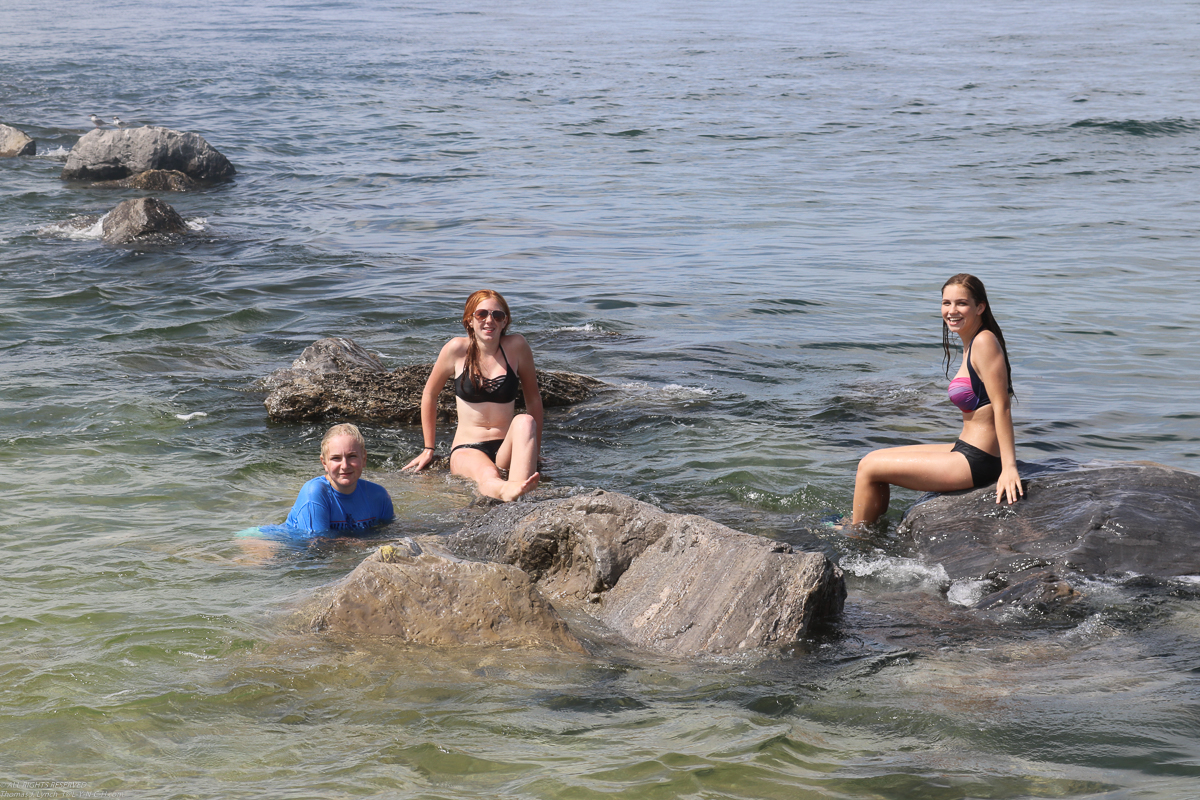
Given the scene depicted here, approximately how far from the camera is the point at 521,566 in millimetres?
6324

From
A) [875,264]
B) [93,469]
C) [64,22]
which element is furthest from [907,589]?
[64,22]

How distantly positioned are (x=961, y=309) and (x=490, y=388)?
3.67 m

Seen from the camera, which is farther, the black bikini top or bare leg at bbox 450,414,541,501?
the black bikini top

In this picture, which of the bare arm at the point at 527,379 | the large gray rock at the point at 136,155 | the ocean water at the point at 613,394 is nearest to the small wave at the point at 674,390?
the ocean water at the point at 613,394

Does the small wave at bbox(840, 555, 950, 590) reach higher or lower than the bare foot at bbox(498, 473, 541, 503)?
lower

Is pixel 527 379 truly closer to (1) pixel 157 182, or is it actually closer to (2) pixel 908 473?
(2) pixel 908 473

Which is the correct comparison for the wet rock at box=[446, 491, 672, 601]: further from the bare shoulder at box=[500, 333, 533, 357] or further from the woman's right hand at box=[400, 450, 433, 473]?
the bare shoulder at box=[500, 333, 533, 357]

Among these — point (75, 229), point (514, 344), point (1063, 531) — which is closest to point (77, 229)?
point (75, 229)

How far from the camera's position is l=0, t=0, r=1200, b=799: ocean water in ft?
14.8

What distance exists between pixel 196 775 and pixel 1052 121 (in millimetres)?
27344

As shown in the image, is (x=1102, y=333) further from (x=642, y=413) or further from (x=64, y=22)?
(x=64, y=22)

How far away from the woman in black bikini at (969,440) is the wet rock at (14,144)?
2354 centimetres

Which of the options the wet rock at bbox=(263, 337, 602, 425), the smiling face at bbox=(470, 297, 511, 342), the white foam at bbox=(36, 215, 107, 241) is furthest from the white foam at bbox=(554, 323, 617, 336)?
the white foam at bbox=(36, 215, 107, 241)

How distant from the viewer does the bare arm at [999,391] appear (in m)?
6.75
